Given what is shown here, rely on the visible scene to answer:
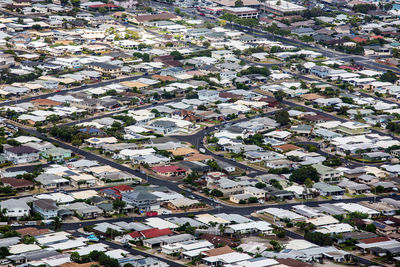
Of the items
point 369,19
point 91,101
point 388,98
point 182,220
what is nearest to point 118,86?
point 91,101

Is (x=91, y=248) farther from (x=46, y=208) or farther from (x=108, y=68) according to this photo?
(x=108, y=68)

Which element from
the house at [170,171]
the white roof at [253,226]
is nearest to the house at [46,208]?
the house at [170,171]

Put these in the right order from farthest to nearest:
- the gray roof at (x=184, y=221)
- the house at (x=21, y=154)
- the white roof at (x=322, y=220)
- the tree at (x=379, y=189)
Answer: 1. the house at (x=21, y=154)
2. the tree at (x=379, y=189)
3. the white roof at (x=322, y=220)
4. the gray roof at (x=184, y=221)

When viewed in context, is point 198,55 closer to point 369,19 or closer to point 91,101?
point 91,101

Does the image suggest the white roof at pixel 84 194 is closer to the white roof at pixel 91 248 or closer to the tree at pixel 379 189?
the white roof at pixel 91 248

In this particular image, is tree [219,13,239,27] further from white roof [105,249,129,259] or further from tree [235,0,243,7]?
white roof [105,249,129,259]

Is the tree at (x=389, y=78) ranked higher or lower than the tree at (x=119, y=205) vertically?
higher
